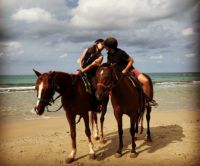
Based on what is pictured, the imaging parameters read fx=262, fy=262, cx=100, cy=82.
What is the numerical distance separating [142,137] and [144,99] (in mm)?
1573

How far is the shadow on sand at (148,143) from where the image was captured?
6449 millimetres

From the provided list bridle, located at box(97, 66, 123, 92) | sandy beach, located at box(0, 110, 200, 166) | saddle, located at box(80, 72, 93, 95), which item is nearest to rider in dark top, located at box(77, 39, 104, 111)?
saddle, located at box(80, 72, 93, 95)

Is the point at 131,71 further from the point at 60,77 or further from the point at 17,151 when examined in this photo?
the point at 17,151

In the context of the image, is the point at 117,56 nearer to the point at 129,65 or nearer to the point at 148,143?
the point at 129,65

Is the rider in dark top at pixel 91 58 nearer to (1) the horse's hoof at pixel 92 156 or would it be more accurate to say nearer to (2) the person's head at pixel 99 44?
(2) the person's head at pixel 99 44

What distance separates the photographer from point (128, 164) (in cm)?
566

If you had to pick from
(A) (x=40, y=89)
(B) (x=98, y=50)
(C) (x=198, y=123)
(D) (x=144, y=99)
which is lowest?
(C) (x=198, y=123)

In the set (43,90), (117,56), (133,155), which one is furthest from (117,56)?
(133,155)

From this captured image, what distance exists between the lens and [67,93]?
5426mm

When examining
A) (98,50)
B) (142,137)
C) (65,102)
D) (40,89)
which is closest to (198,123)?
(142,137)

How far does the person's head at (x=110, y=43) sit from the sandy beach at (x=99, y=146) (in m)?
2.53

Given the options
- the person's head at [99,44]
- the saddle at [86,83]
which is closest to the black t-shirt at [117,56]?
the person's head at [99,44]

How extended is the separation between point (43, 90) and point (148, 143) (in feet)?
11.8

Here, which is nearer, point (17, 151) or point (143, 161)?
point (143, 161)
